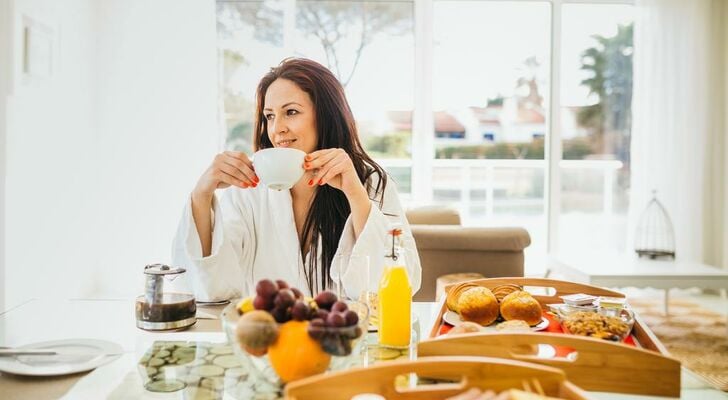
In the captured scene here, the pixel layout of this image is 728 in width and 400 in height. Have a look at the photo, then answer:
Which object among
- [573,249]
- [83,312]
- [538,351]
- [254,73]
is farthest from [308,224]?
[573,249]

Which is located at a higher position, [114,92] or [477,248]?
[114,92]

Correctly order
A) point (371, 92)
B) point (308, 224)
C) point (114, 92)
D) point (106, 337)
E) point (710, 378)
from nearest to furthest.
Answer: point (106, 337) < point (308, 224) < point (710, 378) < point (114, 92) < point (371, 92)

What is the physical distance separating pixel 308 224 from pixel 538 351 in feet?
2.64

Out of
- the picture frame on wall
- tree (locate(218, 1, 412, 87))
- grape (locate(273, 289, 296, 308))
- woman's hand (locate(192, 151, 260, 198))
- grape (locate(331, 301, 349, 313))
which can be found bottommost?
grape (locate(331, 301, 349, 313))

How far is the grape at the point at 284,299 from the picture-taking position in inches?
29.3

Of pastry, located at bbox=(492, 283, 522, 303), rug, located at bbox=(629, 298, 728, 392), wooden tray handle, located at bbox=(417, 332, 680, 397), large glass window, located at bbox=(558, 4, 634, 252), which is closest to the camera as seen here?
wooden tray handle, located at bbox=(417, 332, 680, 397)

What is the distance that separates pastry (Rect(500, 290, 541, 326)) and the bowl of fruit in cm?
40

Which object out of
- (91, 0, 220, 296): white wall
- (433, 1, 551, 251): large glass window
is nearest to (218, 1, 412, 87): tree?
(91, 0, 220, 296): white wall

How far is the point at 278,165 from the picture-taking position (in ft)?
3.70

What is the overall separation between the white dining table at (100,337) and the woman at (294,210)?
0.15 meters

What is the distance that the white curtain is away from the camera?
4.58 metres

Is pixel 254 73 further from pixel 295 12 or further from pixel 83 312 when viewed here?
pixel 83 312

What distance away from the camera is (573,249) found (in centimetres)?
497

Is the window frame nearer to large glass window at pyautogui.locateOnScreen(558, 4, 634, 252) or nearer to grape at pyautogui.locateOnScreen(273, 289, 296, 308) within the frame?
large glass window at pyautogui.locateOnScreen(558, 4, 634, 252)
